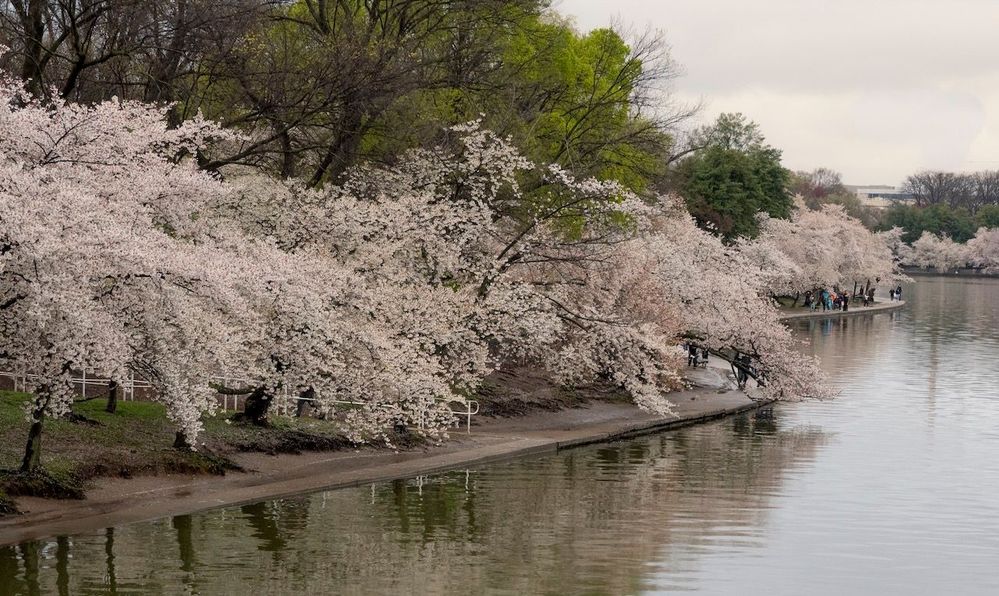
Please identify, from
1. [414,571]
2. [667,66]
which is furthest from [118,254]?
[667,66]

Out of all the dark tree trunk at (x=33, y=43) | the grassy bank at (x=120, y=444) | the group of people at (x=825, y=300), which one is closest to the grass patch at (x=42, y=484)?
the grassy bank at (x=120, y=444)

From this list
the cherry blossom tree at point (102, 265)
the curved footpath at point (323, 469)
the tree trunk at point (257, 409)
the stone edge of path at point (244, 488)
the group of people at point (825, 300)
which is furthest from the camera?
the group of people at point (825, 300)

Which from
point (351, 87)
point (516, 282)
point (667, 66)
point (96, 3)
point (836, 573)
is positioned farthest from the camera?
point (667, 66)

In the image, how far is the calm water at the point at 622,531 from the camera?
19.5 m

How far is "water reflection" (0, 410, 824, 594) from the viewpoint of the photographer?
62.7 ft

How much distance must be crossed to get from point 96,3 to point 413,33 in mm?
13009

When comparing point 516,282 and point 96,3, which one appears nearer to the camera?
point 96,3

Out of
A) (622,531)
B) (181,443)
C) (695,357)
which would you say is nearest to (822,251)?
(695,357)

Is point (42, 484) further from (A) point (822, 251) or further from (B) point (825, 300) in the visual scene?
(A) point (822, 251)

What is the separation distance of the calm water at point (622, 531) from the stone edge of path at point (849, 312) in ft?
174

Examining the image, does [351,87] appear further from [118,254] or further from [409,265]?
[118,254]

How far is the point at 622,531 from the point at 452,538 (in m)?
3.25

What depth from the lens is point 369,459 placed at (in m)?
29.3

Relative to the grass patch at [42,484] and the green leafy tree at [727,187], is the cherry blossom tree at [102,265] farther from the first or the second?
the green leafy tree at [727,187]
